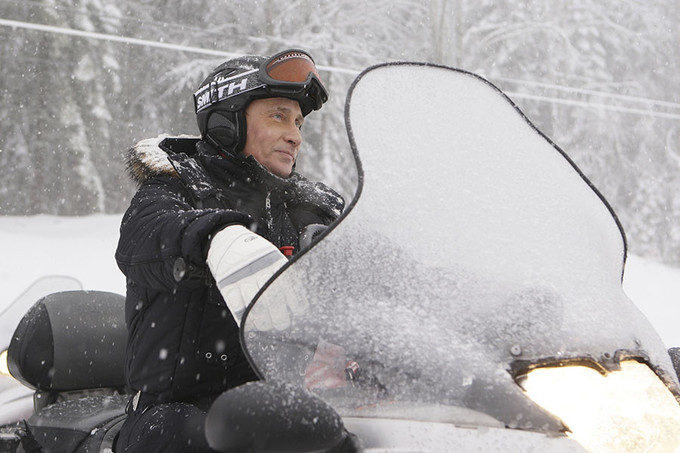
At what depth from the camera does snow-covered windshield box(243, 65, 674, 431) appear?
1.21 metres

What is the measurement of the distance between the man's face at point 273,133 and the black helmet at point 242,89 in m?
0.04

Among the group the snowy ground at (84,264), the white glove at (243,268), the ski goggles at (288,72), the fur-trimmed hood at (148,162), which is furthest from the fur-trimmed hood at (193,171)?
the snowy ground at (84,264)

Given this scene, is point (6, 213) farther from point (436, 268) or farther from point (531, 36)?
point (436, 268)

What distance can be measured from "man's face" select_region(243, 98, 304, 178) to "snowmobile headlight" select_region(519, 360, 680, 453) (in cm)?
149

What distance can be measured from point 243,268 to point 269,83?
1.01 metres

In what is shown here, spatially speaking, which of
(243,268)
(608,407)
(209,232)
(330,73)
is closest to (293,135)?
(209,232)

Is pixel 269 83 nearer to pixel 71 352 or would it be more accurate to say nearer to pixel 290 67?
pixel 290 67

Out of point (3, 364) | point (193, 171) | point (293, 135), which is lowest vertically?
point (3, 364)

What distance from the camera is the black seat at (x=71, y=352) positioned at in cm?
297

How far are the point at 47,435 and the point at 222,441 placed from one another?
2.01 meters

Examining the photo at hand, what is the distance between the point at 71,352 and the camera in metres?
2.99

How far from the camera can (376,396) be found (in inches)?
48.9

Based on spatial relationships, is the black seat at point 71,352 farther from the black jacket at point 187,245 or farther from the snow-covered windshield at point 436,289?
the snow-covered windshield at point 436,289

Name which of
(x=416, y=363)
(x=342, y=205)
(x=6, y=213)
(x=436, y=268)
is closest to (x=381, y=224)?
(x=436, y=268)
